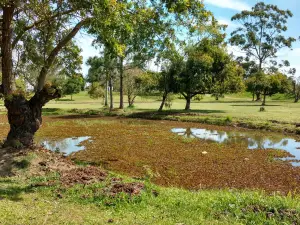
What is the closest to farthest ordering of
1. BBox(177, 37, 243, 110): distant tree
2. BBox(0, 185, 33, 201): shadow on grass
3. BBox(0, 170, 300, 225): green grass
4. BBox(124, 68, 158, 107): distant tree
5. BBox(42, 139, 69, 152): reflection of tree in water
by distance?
BBox(0, 170, 300, 225): green grass
BBox(0, 185, 33, 201): shadow on grass
BBox(42, 139, 69, 152): reflection of tree in water
BBox(177, 37, 243, 110): distant tree
BBox(124, 68, 158, 107): distant tree

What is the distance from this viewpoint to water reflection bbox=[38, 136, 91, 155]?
47.8 ft

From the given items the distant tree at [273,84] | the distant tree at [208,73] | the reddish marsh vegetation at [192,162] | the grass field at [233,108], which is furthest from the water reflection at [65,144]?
the distant tree at [273,84]

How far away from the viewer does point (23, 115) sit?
10.5 meters

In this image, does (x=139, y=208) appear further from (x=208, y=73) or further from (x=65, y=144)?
(x=208, y=73)

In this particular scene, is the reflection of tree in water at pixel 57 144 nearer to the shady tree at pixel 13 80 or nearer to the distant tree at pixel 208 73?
the shady tree at pixel 13 80

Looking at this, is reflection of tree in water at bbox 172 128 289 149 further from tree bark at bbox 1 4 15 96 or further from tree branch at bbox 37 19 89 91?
tree bark at bbox 1 4 15 96

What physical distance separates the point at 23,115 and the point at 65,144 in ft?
19.4

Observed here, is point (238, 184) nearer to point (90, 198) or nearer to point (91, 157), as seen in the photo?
point (90, 198)

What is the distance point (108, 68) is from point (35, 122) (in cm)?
2808

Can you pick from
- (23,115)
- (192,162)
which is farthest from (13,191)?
(192,162)

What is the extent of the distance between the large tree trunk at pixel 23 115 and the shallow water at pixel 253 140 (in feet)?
33.3

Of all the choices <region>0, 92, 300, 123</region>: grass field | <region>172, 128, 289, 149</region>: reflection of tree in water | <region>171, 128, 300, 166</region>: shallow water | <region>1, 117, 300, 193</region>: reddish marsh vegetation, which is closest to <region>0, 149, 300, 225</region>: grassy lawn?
<region>1, 117, 300, 193</region>: reddish marsh vegetation

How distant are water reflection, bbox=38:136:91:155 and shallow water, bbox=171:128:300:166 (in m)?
7.63

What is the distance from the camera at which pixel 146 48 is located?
11.3m
